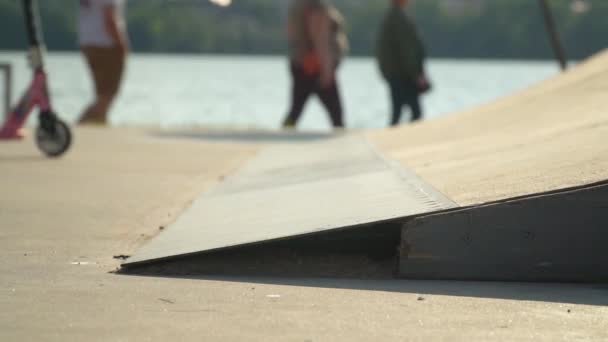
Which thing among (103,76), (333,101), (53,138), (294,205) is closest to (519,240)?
(294,205)

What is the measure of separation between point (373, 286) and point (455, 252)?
1.19 feet

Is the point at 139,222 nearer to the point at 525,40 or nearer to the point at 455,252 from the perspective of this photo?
the point at 455,252

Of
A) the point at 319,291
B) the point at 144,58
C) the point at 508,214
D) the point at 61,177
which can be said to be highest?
the point at 144,58

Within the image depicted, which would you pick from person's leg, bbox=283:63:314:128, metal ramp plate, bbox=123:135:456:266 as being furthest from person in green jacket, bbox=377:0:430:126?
metal ramp plate, bbox=123:135:456:266

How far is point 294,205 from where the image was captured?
6836 millimetres

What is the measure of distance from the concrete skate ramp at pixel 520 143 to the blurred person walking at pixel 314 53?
14.1 feet

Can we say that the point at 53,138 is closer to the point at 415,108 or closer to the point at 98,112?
the point at 98,112

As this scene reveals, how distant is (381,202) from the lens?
630cm

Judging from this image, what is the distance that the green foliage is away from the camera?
6825 cm

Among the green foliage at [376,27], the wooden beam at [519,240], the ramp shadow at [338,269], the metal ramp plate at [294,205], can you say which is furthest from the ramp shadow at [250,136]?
the green foliage at [376,27]

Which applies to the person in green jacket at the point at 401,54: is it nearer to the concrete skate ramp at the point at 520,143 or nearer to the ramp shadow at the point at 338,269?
the concrete skate ramp at the point at 520,143

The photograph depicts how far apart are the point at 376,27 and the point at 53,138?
65.9 metres

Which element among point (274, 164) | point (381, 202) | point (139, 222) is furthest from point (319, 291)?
point (274, 164)

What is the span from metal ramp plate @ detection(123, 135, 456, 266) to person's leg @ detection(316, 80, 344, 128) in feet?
28.8
